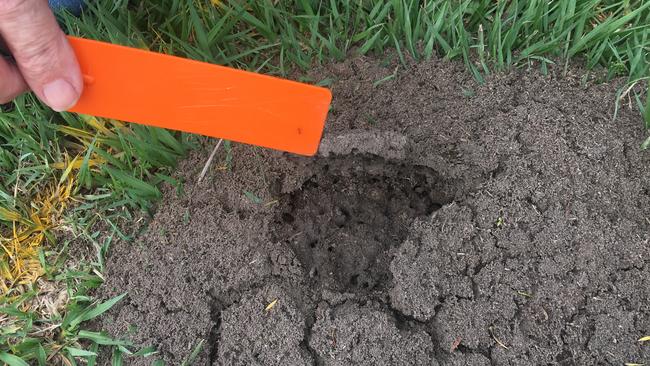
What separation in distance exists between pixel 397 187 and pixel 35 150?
1.07 m

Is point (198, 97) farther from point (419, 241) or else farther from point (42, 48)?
point (419, 241)

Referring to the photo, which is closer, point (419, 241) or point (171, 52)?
point (419, 241)

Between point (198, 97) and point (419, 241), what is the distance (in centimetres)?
62

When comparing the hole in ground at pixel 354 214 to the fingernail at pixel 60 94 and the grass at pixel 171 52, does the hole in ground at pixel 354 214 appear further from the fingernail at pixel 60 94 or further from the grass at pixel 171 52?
the fingernail at pixel 60 94

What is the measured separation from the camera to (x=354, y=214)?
1.46 m

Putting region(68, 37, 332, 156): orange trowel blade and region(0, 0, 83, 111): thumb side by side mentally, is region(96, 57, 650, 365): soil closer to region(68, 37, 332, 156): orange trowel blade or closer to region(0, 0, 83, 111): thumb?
region(68, 37, 332, 156): orange trowel blade

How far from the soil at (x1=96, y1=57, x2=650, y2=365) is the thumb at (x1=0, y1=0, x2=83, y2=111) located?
1.58 ft

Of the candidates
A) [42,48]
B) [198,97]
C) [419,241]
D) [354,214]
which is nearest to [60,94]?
[42,48]

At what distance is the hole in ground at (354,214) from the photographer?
1.41 metres

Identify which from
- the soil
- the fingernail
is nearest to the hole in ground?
the soil

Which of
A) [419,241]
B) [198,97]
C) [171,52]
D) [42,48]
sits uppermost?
[42,48]

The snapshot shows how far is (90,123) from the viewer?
5.37 feet

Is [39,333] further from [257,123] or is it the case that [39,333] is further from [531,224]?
[531,224]

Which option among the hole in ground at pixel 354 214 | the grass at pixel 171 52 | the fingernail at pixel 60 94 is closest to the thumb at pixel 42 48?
the fingernail at pixel 60 94
